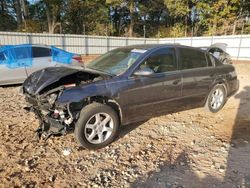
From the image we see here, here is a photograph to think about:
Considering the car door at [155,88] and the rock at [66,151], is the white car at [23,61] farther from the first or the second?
the rock at [66,151]

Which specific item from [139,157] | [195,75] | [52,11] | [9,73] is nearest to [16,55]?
[9,73]

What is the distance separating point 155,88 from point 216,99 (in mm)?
2125

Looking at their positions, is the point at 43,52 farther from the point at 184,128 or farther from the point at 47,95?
the point at 184,128

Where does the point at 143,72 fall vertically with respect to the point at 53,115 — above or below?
above

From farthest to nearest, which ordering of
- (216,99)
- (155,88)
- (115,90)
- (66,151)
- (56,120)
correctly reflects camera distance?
(216,99), (155,88), (115,90), (66,151), (56,120)

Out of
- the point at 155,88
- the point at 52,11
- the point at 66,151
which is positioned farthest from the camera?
the point at 52,11

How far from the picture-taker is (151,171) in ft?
10.6

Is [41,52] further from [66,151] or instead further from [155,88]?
[66,151]

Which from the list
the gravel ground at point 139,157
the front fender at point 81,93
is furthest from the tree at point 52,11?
the front fender at point 81,93

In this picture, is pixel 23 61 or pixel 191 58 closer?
pixel 191 58

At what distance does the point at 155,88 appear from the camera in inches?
170

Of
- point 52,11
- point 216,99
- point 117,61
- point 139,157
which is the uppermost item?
point 52,11

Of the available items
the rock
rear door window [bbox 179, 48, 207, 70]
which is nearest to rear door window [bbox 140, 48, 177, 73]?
rear door window [bbox 179, 48, 207, 70]

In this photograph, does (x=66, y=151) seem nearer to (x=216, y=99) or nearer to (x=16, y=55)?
(x=216, y=99)
